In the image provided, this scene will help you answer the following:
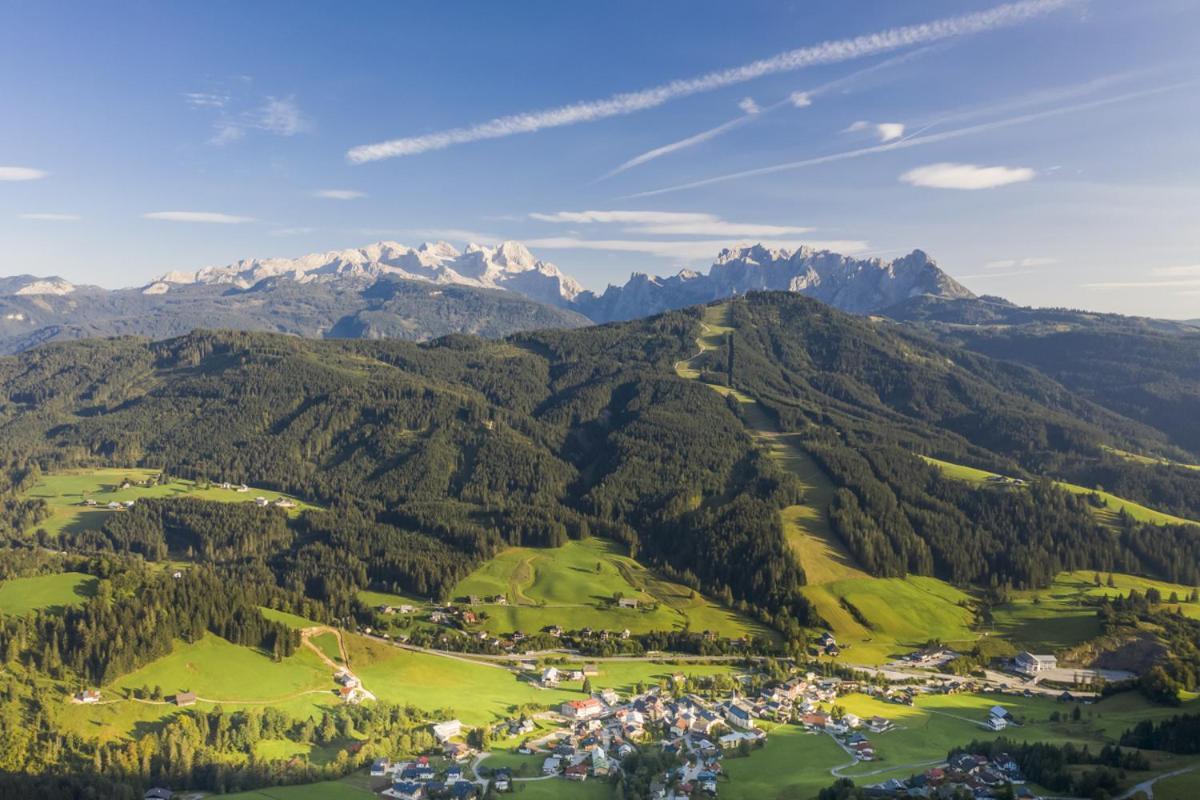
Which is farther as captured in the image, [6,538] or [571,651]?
[6,538]

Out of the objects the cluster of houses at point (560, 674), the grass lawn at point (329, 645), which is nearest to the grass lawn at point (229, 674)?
the grass lawn at point (329, 645)

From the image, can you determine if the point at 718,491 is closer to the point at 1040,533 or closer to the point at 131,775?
the point at 1040,533

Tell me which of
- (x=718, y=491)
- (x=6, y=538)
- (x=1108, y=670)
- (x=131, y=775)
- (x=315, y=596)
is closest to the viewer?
(x=131, y=775)

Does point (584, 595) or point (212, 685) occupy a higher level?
point (212, 685)

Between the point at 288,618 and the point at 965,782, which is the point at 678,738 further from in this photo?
the point at 288,618

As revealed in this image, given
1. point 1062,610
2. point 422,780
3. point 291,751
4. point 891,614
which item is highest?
point 422,780

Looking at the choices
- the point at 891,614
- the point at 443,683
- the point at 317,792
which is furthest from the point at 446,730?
the point at 891,614

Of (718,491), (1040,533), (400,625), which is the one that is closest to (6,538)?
(400,625)

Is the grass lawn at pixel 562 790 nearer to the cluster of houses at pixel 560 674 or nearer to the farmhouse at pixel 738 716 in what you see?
the farmhouse at pixel 738 716
